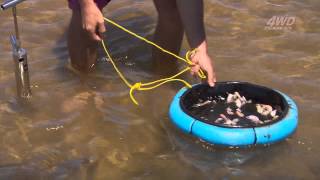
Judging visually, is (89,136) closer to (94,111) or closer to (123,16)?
(94,111)

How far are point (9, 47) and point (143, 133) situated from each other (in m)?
1.42

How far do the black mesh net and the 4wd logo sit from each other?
124 cm

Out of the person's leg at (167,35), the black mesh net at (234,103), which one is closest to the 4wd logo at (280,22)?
the person's leg at (167,35)

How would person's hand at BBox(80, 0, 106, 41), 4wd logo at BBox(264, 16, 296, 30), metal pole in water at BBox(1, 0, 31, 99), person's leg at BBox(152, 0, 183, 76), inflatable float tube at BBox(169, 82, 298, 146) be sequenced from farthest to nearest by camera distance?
1. 4wd logo at BBox(264, 16, 296, 30)
2. person's leg at BBox(152, 0, 183, 76)
3. metal pole in water at BBox(1, 0, 31, 99)
4. person's hand at BBox(80, 0, 106, 41)
5. inflatable float tube at BBox(169, 82, 298, 146)

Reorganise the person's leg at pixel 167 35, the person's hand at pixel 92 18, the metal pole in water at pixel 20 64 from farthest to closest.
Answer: the person's leg at pixel 167 35 → the metal pole in water at pixel 20 64 → the person's hand at pixel 92 18

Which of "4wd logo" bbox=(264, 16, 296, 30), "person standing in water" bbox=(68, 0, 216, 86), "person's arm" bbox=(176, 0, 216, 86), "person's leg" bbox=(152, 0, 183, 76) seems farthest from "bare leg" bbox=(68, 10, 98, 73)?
"4wd logo" bbox=(264, 16, 296, 30)

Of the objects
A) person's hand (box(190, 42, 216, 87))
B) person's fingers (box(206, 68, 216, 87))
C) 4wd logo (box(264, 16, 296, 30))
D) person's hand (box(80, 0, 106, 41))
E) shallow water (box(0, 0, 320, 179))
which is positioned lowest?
shallow water (box(0, 0, 320, 179))

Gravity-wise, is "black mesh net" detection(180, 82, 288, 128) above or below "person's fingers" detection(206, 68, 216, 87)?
below

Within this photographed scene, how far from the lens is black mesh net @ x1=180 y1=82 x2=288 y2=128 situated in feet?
10.1

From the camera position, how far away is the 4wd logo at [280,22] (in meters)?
4.33

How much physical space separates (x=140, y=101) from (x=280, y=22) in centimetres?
157

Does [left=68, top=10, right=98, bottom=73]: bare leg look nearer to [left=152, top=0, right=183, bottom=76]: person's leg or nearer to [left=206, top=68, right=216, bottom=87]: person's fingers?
[left=152, top=0, right=183, bottom=76]: person's leg

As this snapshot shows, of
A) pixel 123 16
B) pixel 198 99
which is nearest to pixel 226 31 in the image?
pixel 123 16

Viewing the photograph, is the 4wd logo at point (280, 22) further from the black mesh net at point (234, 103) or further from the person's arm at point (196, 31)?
the person's arm at point (196, 31)
